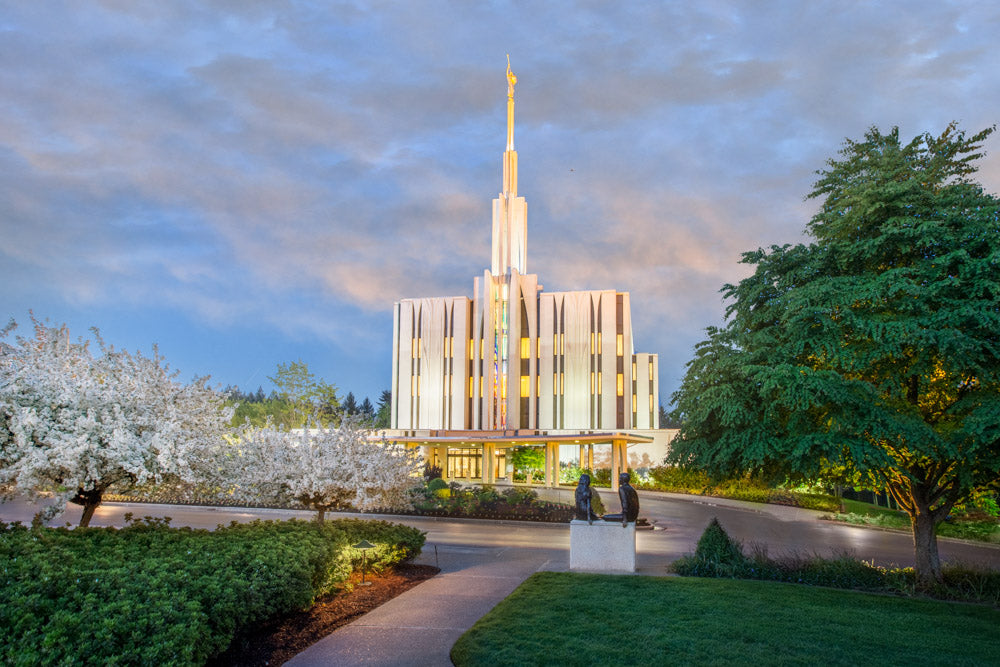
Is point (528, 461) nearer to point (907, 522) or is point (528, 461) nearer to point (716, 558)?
point (907, 522)

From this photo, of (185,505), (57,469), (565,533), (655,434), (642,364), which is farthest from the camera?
(642,364)

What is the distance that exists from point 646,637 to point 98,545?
7400mm

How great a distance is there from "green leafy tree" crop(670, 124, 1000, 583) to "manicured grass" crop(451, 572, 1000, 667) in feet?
7.29

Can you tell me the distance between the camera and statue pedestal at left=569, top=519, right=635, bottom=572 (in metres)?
13.3

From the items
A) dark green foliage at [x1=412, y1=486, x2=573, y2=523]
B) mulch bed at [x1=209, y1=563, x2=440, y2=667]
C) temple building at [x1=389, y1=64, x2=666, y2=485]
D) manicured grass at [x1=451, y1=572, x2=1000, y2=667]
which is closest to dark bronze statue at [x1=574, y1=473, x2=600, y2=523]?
manicured grass at [x1=451, y1=572, x2=1000, y2=667]

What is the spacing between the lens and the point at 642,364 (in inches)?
2242

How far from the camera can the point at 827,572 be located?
513 inches

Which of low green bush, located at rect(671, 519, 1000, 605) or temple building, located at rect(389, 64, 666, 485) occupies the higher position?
temple building, located at rect(389, 64, 666, 485)

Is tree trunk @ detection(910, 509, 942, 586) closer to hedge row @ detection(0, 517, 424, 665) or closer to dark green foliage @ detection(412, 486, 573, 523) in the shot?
hedge row @ detection(0, 517, 424, 665)

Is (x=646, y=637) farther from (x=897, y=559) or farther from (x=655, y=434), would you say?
(x=655, y=434)

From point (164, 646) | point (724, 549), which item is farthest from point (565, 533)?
point (164, 646)

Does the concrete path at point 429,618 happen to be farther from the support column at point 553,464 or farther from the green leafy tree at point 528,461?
the green leafy tree at point 528,461

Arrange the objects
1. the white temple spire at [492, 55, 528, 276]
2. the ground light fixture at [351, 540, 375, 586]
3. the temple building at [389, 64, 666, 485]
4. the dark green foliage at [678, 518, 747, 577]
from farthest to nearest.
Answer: the white temple spire at [492, 55, 528, 276] < the temple building at [389, 64, 666, 485] < the dark green foliage at [678, 518, 747, 577] < the ground light fixture at [351, 540, 375, 586]

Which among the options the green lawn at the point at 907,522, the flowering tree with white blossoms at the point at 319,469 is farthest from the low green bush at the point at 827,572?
the green lawn at the point at 907,522
